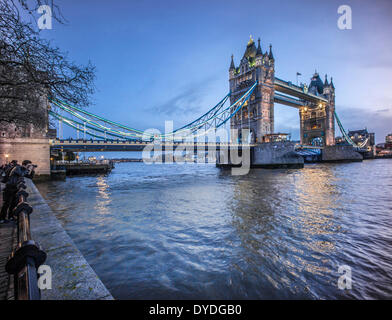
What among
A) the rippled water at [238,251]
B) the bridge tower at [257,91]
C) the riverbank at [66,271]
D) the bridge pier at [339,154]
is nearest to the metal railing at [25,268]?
the riverbank at [66,271]

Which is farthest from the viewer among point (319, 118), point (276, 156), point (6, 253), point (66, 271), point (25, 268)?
point (319, 118)

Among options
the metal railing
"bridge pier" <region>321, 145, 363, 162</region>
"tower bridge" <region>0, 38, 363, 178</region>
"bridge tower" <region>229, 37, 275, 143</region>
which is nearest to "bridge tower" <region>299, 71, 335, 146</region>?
"tower bridge" <region>0, 38, 363, 178</region>

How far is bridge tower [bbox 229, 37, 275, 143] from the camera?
42.8m

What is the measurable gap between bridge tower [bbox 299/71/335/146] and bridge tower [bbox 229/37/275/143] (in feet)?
90.5

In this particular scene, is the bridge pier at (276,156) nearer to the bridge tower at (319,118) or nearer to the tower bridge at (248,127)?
the tower bridge at (248,127)

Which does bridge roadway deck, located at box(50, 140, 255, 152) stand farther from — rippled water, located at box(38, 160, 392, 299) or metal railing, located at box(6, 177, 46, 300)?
metal railing, located at box(6, 177, 46, 300)

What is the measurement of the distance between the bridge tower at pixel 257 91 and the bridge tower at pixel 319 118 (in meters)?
27.6

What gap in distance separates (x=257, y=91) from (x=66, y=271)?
46.6m

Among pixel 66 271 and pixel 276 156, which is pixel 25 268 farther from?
pixel 276 156

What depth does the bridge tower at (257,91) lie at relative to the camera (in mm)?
42781

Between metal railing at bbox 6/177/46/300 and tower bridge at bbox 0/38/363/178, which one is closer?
metal railing at bbox 6/177/46/300

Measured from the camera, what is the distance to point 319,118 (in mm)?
63688

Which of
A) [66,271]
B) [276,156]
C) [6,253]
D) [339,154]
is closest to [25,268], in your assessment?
[66,271]

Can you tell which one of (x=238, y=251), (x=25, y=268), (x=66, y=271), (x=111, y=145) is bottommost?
(x=238, y=251)
